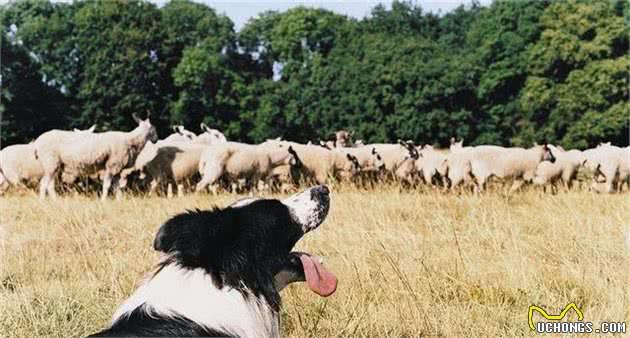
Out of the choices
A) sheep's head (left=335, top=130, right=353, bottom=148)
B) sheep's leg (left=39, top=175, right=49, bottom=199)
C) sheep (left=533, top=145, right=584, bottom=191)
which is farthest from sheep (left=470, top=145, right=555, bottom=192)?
sheep's leg (left=39, top=175, right=49, bottom=199)

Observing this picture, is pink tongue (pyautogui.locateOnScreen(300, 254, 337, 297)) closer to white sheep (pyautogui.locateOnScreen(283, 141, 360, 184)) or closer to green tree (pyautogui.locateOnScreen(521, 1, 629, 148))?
white sheep (pyautogui.locateOnScreen(283, 141, 360, 184))

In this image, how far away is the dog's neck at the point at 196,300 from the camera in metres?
3.29

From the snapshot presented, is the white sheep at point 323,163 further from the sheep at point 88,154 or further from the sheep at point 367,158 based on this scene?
the sheep at point 88,154

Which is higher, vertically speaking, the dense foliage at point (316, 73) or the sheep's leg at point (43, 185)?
the dense foliage at point (316, 73)

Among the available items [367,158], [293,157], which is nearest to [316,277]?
[293,157]

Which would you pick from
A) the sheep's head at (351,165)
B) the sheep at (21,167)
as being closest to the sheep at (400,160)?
the sheep's head at (351,165)

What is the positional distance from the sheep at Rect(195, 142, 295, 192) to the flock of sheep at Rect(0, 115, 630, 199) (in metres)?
0.02

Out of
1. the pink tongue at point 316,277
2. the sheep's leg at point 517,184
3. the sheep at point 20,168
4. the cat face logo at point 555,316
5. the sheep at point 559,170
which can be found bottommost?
the sheep's leg at point 517,184

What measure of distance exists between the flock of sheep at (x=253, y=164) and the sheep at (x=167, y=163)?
21 millimetres

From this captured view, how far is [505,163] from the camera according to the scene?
19.0m

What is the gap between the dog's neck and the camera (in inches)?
130

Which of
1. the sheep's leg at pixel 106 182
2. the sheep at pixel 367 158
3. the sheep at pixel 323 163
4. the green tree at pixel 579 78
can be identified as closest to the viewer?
the sheep's leg at pixel 106 182

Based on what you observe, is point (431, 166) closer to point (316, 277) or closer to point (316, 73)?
point (316, 277)

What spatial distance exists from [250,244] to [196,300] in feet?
1.17
